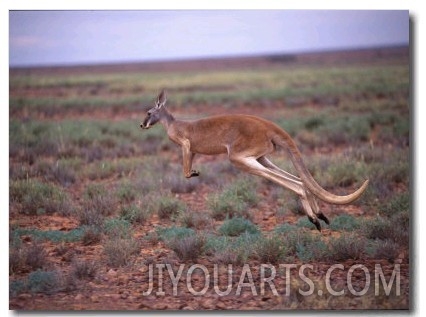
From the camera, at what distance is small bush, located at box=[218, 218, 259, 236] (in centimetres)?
861

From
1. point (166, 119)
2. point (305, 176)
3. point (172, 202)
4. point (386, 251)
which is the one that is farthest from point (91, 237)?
point (386, 251)

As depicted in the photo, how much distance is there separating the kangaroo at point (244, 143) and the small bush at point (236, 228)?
117cm

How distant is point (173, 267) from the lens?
25.7ft

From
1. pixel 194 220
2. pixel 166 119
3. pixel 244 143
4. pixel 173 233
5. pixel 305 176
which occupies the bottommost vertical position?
pixel 173 233

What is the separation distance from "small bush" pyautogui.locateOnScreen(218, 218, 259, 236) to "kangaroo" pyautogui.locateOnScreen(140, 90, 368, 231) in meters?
1.17

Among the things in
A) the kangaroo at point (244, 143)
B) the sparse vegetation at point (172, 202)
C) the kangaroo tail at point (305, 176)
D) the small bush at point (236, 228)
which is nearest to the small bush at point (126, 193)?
the sparse vegetation at point (172, 202)

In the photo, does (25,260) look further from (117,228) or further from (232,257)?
(232,257)

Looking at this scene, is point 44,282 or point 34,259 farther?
point 34,259

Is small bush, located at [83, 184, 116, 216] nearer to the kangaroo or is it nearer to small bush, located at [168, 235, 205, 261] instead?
small bush, located at [168, 235, 205, 261]

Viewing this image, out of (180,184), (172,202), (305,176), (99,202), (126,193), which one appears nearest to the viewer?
(305,176)

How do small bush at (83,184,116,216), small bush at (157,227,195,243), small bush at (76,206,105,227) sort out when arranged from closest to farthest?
small bush at (157,227,195,243), small bush at (76,206,105,227), small bush at (83,184,116,216)

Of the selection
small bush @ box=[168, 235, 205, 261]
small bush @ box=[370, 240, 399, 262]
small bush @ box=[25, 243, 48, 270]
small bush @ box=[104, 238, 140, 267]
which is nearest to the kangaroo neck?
small bush @ box=[168, 235, 205, 261]

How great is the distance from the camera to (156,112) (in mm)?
7648

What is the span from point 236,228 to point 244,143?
5.03 ft
